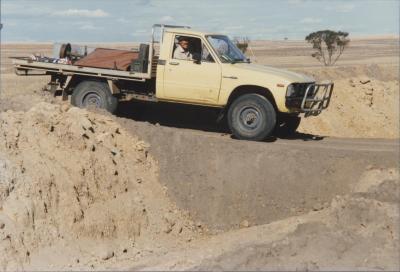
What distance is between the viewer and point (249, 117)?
11.2 metres

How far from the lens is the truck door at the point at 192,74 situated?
1124 centimetres

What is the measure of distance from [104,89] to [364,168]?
18.8 ft

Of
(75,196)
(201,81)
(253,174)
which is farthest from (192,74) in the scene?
(75,196)

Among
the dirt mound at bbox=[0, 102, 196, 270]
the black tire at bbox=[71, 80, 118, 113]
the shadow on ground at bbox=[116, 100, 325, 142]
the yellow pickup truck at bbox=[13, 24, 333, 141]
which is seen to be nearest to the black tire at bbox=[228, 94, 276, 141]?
the yellow pickup truck at bbox=[13, 24, 333, 141]

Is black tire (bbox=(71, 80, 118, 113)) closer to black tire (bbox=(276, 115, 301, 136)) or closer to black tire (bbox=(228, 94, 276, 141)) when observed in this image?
black tire (bbox=(228, 94, 276, 141))

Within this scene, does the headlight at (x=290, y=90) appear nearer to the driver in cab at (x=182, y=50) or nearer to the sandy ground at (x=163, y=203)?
the sandy ground at (x=163, y=203)

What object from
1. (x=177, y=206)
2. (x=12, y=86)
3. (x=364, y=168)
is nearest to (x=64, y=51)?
(x=177, y=206)

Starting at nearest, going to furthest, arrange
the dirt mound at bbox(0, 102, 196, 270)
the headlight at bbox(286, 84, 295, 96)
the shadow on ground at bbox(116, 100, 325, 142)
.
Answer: the dirt mound at bbox(0, 102, 196, 270) < the headlight at bbox(286, 84, 295, 96) < the shadow on ground at bbox(116, 100, 325, 142)

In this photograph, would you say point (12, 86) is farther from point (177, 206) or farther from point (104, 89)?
point (177, 206)

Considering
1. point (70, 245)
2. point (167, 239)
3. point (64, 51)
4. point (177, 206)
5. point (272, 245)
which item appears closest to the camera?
point (272, 245)

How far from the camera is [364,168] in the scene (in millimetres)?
9812

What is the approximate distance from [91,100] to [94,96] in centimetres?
11

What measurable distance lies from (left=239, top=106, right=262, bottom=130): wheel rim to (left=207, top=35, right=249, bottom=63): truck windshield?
3.44ft

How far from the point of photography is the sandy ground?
780 cm
